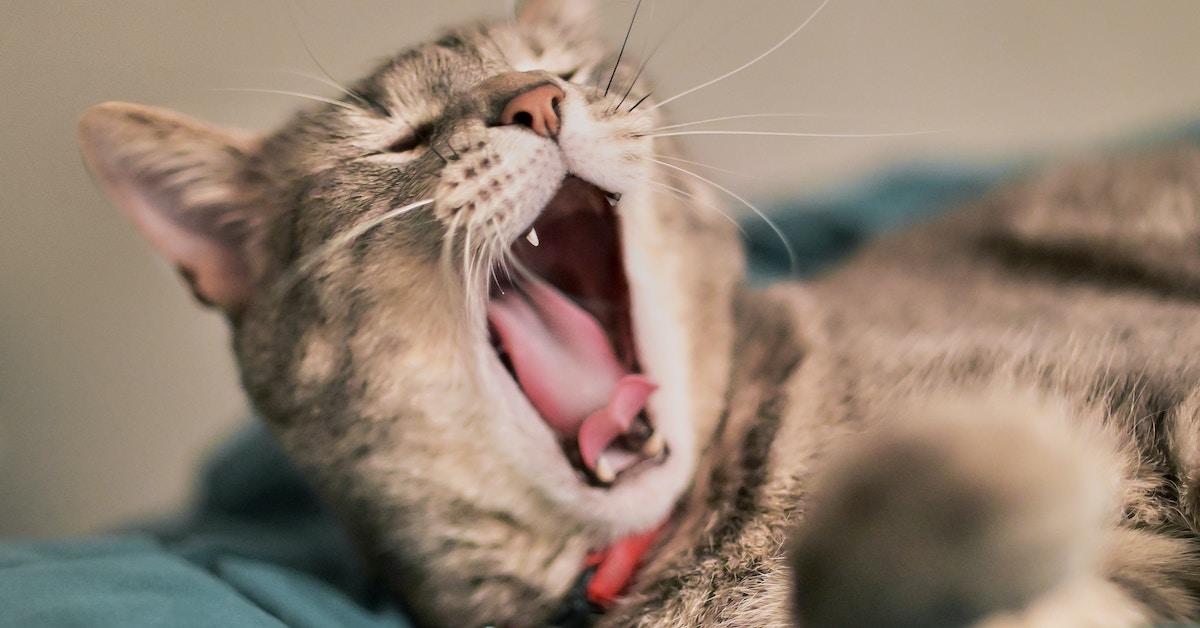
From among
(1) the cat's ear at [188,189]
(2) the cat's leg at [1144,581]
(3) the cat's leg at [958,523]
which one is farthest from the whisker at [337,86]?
(2) the cat's leg at [1144,581]

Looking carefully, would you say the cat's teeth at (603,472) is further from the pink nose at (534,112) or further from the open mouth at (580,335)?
the pink nose at (534,112)

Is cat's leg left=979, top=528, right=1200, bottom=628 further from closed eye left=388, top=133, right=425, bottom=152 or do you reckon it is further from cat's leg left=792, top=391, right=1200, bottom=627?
closed eye left=388, top=133, right=425, bottom=152

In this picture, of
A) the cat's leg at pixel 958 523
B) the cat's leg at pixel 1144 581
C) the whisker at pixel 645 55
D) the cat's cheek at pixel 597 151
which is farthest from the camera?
the whisker at pixel 645 55

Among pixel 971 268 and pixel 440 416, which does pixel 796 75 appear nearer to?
pixel 971 268

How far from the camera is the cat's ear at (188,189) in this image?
30.9 inches

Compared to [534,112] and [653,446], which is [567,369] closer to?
[653,446]

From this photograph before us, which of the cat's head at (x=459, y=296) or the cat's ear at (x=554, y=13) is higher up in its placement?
the cat's ear at (x=554, y=13)

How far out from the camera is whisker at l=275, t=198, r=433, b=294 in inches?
28.1

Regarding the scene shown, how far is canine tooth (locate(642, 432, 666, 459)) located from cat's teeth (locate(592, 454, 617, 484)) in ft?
0.14

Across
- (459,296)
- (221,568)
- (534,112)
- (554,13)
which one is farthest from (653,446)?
(554,13)

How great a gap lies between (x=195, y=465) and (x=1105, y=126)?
86.0 inches

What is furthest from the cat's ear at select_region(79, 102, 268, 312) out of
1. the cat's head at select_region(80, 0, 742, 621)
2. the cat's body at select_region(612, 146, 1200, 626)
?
the cat's body at select_region(612, 146, 1200, 626)

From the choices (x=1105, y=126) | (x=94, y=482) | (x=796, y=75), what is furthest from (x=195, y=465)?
(x=1105, y=126)

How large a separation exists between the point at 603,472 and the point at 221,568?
0.44 m
